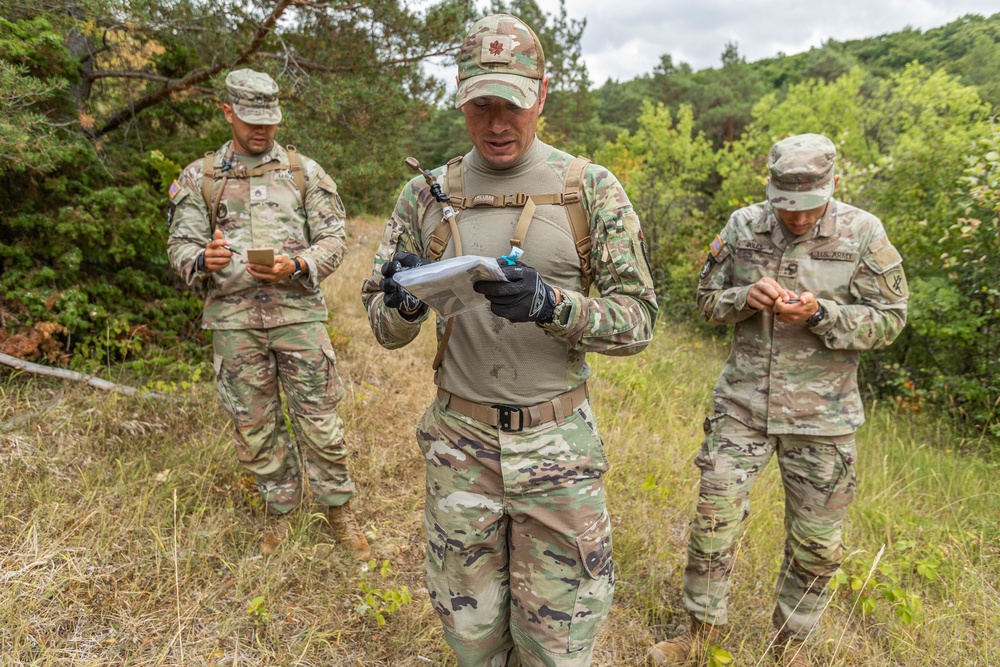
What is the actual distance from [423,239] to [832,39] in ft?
185

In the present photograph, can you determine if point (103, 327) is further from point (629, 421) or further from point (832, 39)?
point (832, 39)

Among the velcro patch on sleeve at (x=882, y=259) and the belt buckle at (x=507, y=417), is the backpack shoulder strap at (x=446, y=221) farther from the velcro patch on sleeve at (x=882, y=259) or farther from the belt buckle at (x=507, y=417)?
the velcro patch on sleeve at (x=882, y=259)

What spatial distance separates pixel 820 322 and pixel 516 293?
157 cm

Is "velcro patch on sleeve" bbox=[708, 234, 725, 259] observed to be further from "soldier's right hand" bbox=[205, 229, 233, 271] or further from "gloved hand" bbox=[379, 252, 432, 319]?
"soldier's right hand" bbox=[205, 229, 233, 271]

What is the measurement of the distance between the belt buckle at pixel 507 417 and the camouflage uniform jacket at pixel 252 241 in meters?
1.64

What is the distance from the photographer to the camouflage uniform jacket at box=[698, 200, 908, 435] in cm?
247

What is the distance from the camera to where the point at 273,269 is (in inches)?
110

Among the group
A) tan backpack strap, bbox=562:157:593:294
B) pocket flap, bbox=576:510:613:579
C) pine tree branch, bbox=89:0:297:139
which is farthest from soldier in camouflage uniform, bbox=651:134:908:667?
pine tree branch, bbox=89:0:297:139

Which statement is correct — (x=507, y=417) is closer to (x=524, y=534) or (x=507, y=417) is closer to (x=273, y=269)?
(x=524, y=534)

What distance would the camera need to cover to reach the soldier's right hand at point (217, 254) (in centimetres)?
283

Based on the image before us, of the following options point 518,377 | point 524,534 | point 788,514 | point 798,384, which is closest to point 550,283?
point 518,377

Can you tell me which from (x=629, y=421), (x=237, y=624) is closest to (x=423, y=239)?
(x=237, y=624)

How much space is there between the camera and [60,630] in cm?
236

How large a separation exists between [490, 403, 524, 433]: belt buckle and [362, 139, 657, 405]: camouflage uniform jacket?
2cm
